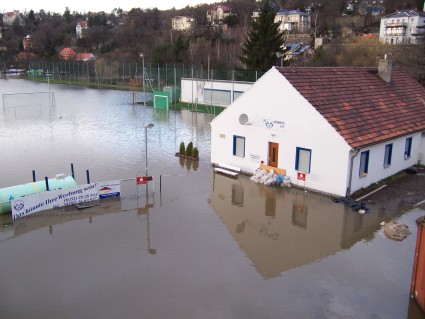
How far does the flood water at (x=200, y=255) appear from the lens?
9648mm

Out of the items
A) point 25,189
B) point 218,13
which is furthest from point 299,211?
point 218,13

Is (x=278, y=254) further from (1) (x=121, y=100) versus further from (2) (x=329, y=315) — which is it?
(1) (x=121, y=100)

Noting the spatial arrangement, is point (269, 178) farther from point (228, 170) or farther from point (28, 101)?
point (28, 101)

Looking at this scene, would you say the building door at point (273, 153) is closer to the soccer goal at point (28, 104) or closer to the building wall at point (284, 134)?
the building wall at point (284, 134)

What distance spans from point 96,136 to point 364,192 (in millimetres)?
18449

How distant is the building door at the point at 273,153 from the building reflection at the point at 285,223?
4.25 ft

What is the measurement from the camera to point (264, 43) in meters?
44.6

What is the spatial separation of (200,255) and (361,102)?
448 inches

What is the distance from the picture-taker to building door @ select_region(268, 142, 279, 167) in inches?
725

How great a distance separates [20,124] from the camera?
33656 millimetres

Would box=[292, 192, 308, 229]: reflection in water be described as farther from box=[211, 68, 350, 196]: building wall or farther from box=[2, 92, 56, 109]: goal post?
box=[2, 92, 56, 109]: goal post

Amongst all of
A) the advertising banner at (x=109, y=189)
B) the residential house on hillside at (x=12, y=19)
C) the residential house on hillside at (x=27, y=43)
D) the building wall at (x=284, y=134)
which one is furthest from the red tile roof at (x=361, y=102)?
the residential house on hillside at (x=12, y=19)

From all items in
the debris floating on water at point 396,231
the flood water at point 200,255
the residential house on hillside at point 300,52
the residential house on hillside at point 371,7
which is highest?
the residential house on hillside at point 371,7

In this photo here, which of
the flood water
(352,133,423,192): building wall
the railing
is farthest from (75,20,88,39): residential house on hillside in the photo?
(352,133,423,192): building wall
